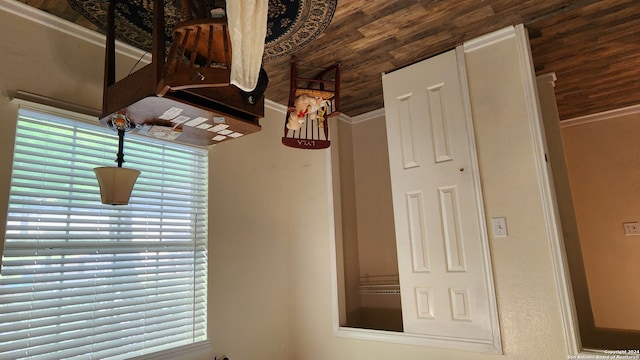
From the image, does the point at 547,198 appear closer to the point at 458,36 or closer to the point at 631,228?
the point at 458,36

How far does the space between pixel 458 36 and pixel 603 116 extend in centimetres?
259

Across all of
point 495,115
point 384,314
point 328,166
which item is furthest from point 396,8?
point 384,314

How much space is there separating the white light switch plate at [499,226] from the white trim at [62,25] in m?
2.50

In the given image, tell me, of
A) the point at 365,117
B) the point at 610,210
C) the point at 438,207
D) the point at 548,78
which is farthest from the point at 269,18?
the point at 610,210

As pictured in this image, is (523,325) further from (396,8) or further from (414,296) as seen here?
(396,8)

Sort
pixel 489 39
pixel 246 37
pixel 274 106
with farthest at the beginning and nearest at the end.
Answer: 1. pixel 274 106
2. pixel 489 39
3. pixel 246 37

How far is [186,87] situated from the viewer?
144 cm

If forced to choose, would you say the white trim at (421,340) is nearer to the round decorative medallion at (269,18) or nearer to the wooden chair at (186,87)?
the wooden chair at (186,87)

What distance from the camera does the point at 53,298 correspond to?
1.88 metres

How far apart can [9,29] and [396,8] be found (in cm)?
207

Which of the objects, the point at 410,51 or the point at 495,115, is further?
the point at 410,51

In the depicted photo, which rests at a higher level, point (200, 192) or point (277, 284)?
point (200, 192)

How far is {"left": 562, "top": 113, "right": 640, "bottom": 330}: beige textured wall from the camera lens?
3.66m

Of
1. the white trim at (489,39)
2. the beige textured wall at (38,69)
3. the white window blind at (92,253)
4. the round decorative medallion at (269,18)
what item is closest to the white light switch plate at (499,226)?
the white trim at (489,39)
